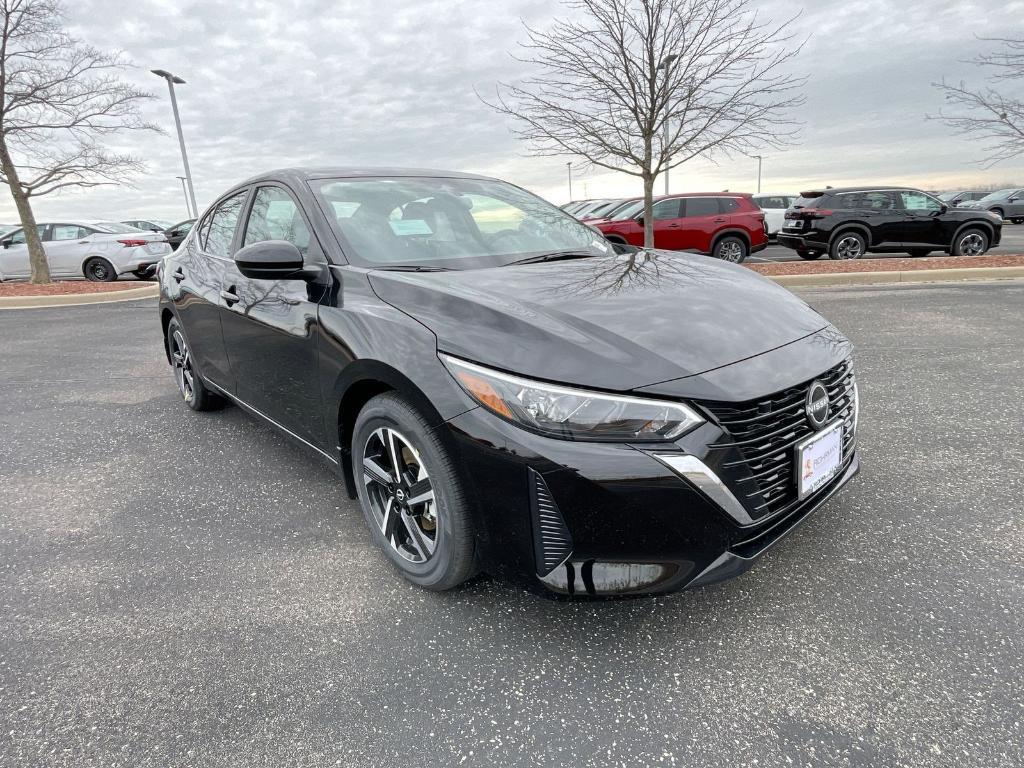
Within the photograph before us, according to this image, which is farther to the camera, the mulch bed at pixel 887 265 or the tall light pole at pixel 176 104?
the tall light pole at pixel 176 104

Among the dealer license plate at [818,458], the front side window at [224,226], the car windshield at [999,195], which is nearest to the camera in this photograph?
the dealer license plate at [818,458]

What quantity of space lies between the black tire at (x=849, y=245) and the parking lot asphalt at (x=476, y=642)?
460 inches

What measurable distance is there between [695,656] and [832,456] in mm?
811

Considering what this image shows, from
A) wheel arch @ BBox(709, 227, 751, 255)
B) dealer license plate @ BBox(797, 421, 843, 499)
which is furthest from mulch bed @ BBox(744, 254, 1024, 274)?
dealer license plate @ BBox(797, 421, 843, 499)

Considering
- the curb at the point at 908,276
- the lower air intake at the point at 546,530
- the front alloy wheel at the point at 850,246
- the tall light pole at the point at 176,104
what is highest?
the tall light pole at the point at 176,104

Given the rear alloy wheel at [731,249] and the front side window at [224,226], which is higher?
the front side window at [224,226]

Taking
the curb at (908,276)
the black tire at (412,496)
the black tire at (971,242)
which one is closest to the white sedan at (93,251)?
the curb at (908,276)

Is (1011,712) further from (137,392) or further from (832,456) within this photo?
(137,392)

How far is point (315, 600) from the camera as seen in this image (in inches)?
89.7

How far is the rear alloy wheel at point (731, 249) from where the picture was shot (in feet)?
44.7

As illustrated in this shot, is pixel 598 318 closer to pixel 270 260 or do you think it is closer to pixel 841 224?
pixel 270 260

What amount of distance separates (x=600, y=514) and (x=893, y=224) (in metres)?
14.6

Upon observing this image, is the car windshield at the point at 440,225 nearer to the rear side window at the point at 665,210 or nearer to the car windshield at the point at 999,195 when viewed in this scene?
the rear side window at the point at 665,210

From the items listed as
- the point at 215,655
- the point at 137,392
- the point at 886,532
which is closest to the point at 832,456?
the point at 886,532
